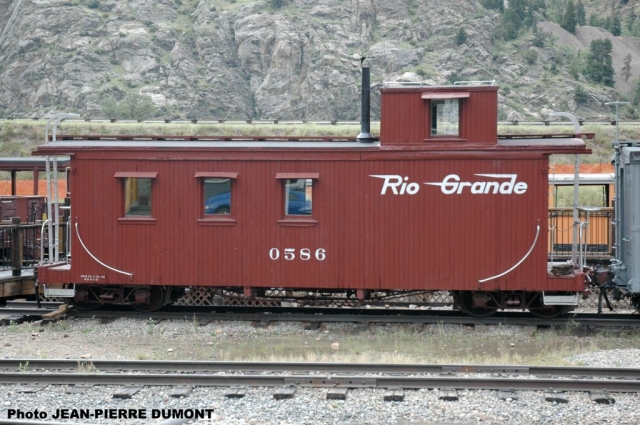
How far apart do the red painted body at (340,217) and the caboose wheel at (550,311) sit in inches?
29.6

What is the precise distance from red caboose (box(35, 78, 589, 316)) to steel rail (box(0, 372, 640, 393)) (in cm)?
495

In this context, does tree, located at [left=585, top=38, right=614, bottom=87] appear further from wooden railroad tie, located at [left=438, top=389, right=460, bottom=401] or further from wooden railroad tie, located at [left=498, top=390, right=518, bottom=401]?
wooden railroad tie, located at [left=438, top=389, right=460, bottom=401]

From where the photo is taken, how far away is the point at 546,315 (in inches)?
611

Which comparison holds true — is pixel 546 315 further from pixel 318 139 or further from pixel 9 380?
pixel 9 380

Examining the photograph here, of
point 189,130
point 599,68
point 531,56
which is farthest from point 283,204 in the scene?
point 599,68

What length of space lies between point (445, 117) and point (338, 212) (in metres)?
2.80

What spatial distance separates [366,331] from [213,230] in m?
3.68

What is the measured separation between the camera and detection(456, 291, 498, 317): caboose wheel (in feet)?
51.3

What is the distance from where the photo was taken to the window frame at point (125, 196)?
1583 centimetres

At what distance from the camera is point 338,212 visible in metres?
15.5

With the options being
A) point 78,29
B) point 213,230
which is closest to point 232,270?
point 213,230

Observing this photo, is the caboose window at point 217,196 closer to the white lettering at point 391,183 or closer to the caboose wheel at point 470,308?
the white lettering at point 391,183

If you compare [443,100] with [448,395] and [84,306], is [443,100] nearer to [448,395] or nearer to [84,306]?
[448,395]

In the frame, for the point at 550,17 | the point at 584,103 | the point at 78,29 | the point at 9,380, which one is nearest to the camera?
the point at 9,380
